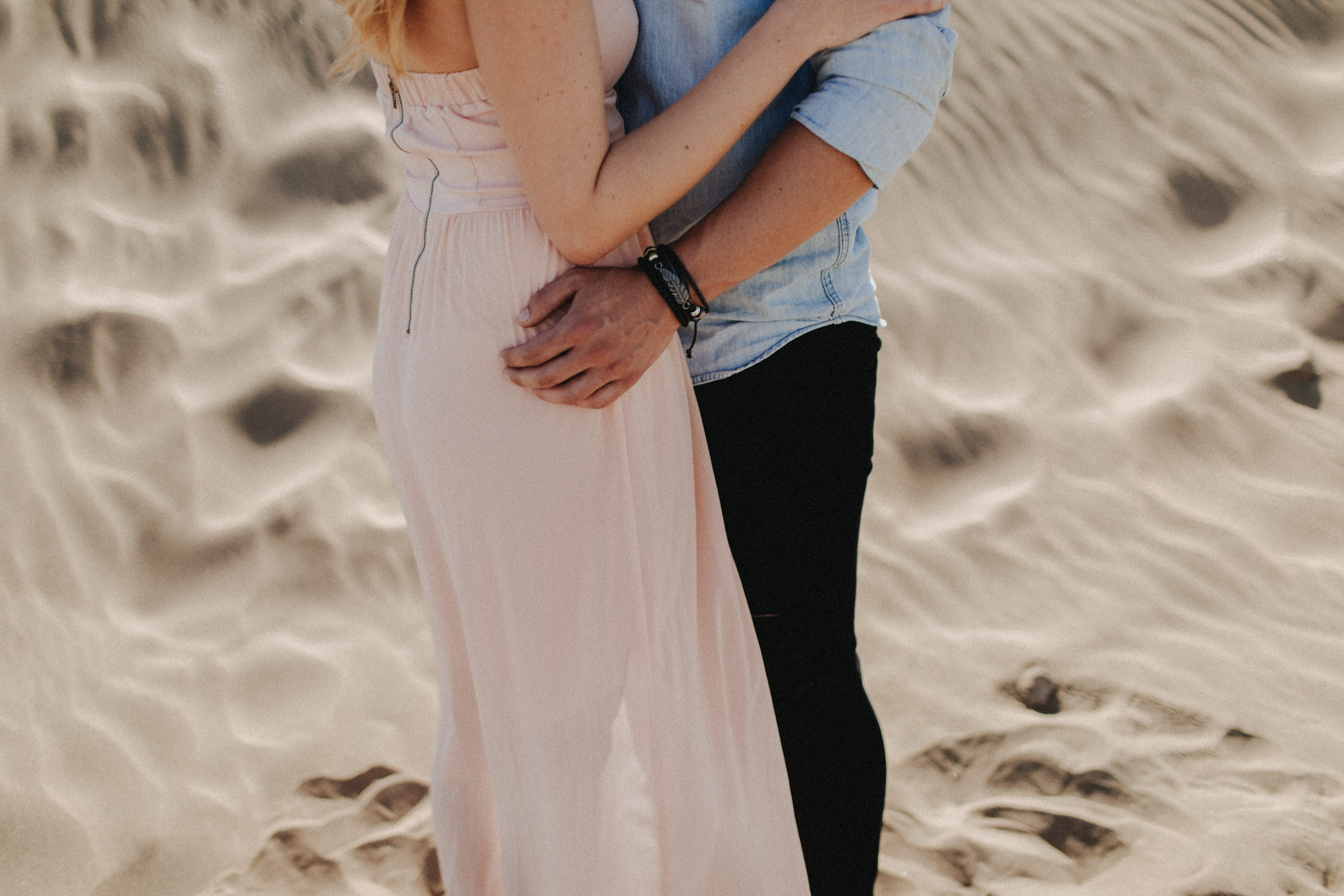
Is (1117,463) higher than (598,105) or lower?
lower

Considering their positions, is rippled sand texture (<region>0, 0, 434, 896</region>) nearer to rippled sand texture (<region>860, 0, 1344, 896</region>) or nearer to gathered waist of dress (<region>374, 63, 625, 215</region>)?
rippled sand texture (<region>860, 0, 1344, 896</region>)

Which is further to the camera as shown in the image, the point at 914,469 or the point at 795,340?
the point at 914,469

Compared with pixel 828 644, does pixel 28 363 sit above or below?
above

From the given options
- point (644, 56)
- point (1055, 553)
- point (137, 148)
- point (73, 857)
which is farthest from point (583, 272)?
point (137, 148)

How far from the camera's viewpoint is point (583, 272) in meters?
1.36

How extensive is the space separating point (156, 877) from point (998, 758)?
2.04 meters

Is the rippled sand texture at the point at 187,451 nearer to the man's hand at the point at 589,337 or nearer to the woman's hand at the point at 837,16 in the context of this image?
the man's hand at the point at 589,337

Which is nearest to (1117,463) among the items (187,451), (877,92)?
(877,92)

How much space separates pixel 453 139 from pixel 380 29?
0.16 metres

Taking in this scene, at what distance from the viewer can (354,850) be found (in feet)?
7.67

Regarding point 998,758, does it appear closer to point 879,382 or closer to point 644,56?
point 879,382

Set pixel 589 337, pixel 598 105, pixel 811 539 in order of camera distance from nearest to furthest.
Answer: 1. pixel 598 105
2. pixel 589 337
3. pixel 811 539

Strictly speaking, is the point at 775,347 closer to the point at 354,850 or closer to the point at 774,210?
the point at 774,210

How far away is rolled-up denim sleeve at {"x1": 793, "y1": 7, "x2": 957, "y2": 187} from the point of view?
1.34 m
